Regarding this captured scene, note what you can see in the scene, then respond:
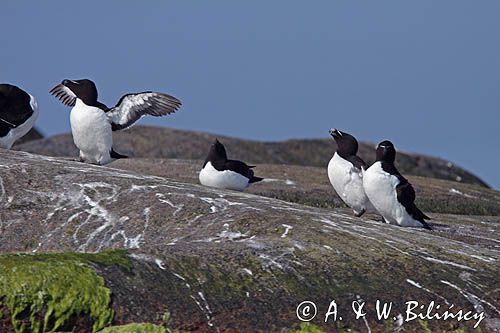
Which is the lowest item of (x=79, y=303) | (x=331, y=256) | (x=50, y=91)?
(x=79, y=303)

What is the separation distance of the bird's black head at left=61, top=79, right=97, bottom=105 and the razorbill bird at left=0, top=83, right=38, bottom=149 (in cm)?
121

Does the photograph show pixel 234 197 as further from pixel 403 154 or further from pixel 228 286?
pixel 403 154

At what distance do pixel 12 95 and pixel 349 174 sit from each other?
6.76m

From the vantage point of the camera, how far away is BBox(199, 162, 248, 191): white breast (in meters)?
22.1

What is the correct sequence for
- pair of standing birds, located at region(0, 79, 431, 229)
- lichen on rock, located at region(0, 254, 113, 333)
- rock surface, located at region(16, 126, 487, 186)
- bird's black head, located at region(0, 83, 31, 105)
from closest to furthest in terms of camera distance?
lichen on rock, located at region(0, 254, 113, 333) → pair of standing birds, located at region(0, 79, 431, 229) → bird's black head, located at region(0, 83, 31, 105) → rock surface, located at region(16, 126, 487, 186)

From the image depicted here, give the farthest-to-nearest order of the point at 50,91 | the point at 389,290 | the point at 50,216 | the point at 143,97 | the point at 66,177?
the point at 50,91
the point at 143,97
the point at 66,177
the point at 50,216
the point at 389,290

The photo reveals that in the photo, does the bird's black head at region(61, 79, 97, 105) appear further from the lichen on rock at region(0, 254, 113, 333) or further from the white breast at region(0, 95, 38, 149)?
the lichen on rock at region(0, 254, 113, 333)

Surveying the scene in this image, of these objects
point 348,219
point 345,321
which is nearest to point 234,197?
point 348,219

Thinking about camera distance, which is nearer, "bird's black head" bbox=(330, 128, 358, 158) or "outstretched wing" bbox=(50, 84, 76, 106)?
"bird's black head" bbox=(330, 128, 358, 158)

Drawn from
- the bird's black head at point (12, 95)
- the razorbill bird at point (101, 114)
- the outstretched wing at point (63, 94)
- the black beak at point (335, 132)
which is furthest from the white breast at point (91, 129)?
Answer: the black beak at point (335, 132)

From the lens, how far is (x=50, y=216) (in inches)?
725

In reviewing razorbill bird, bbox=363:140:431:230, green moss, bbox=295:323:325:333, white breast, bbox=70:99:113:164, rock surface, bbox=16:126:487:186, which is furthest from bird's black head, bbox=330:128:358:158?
rock surface, bbox=16:126:487:186

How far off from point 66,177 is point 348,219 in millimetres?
4746

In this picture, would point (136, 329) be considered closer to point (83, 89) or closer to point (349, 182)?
point (349, 182)
